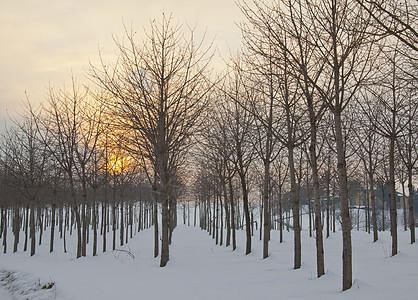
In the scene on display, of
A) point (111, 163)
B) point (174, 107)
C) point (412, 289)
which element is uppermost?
point (174, 107)

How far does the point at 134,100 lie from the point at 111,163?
9.57 meters

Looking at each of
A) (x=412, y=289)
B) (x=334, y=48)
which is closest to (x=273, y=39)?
(x=334, y=48)

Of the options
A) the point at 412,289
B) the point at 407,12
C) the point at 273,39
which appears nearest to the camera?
the point at 407,12

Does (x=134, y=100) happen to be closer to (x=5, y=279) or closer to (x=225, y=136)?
(x=225, y=136)

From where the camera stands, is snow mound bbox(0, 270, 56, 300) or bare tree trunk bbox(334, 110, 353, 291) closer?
bare tree trunk bbox(334, 110, 353, 291)

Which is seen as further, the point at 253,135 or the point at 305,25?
the point at 253,135

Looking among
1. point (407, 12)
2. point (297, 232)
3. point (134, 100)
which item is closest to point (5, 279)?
point (134, 100)

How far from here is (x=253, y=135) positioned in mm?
15086

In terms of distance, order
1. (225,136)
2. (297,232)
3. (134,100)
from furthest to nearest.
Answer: (225,136)
(134,100)
(297,232)

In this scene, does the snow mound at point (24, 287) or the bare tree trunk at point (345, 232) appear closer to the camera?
the bare tree trunk at point (345, 232)

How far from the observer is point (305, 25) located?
7043 millimetres

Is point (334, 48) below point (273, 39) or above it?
below

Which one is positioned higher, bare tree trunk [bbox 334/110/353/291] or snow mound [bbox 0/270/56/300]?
bare tree trunk [bbox 334/110/353/291]

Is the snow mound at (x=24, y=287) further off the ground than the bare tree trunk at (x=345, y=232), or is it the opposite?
the bare tree trunk at (x=345, y=232)
